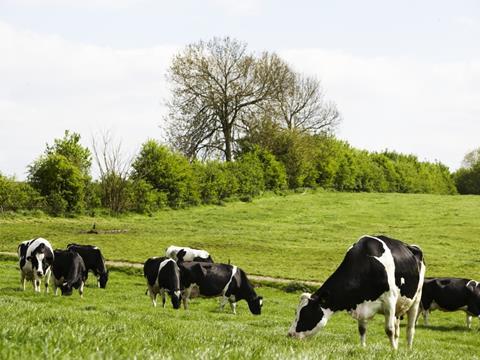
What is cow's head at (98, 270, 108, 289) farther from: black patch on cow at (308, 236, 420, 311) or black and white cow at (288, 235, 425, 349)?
black patch on cow at (308, 236, 420, 311)

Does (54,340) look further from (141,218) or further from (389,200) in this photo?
(389,200)

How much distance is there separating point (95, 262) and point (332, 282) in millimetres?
16484

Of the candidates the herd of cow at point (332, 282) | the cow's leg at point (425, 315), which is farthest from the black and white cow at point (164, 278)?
the cow's leg at point (425, 315)

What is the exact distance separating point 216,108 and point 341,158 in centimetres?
2029

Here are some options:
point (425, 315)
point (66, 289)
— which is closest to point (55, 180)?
point (66, 289)

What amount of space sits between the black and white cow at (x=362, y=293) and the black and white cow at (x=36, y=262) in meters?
14.2

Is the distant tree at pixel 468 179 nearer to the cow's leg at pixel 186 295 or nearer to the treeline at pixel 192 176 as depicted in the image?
the treeline at pixel 192 176

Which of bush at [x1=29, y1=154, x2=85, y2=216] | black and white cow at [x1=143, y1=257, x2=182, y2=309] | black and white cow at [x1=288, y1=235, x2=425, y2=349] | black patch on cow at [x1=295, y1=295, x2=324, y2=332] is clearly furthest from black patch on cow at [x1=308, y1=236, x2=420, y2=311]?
bush at [x1=29, y1=154, x2=85, y2=216]

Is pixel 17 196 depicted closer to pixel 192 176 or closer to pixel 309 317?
pixel 192 176

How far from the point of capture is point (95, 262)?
27.5 meters

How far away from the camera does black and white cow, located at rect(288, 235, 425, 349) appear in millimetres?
12797

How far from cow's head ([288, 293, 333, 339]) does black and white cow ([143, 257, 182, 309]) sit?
31.2 feet

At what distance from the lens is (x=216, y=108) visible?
7262 centimetres

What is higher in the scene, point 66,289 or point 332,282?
point 332,282
